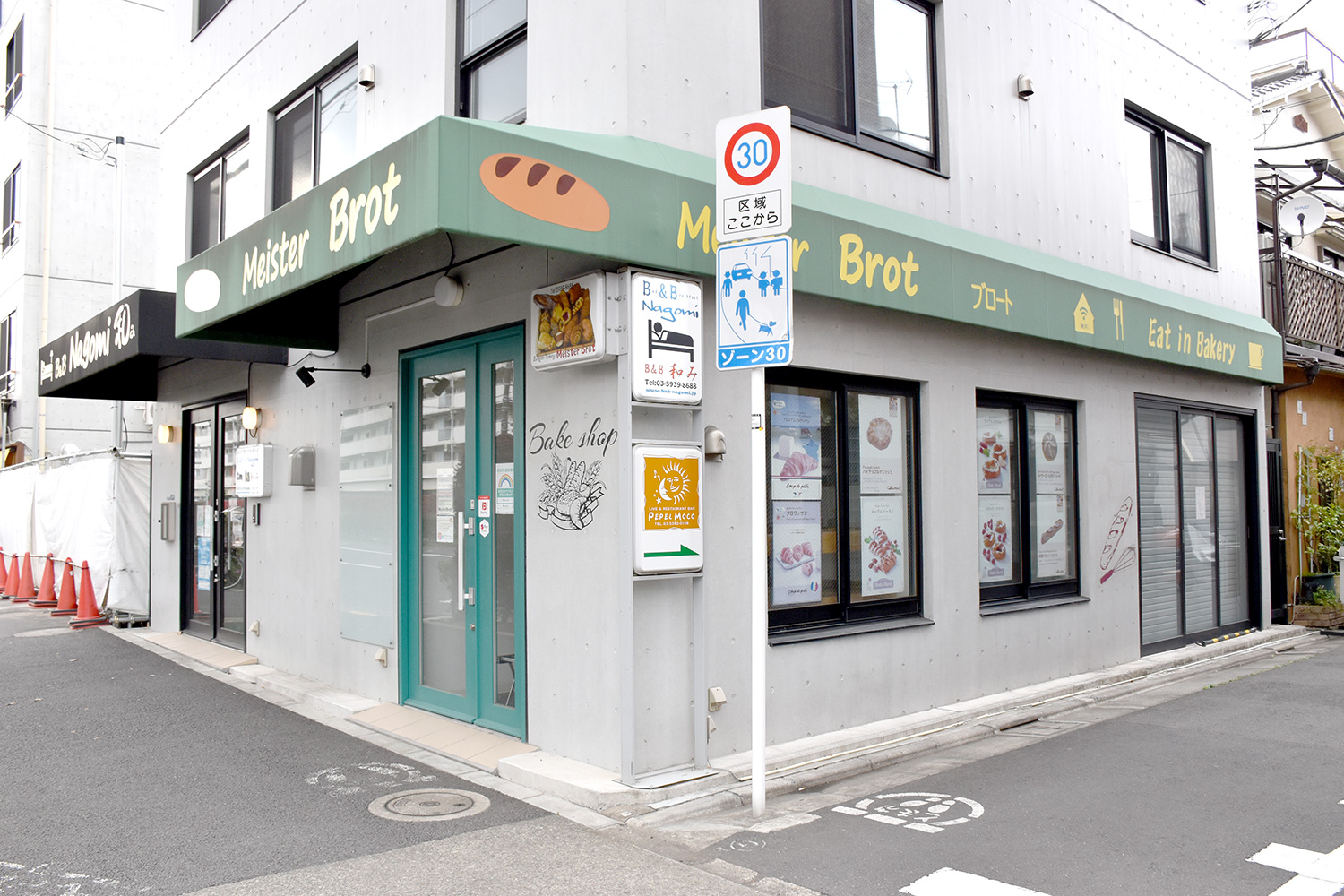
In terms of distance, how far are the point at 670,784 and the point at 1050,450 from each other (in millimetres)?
5665

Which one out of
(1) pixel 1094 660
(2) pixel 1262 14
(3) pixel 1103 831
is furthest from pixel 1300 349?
(3) pixel 1103 831

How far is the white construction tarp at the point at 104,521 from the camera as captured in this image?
42.4 ft

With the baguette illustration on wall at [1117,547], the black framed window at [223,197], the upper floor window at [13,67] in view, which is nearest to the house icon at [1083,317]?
the baguette illustration on wall at [1117,547]

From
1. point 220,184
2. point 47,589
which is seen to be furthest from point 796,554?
point 47,589

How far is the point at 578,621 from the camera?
6.06 m

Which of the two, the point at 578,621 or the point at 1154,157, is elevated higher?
the point at 1154,157

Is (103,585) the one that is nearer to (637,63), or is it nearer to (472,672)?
(472,672)

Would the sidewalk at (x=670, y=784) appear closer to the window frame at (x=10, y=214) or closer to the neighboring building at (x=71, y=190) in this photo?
the neighboring building at (x=71, y=190)

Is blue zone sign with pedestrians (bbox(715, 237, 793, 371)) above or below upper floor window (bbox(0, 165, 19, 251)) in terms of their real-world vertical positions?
below

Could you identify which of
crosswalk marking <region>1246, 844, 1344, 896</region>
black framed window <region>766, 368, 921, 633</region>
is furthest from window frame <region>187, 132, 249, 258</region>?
crosswalk marking <region>1246, 844, 1344, 896</region>

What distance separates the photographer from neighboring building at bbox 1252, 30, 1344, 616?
1355cm

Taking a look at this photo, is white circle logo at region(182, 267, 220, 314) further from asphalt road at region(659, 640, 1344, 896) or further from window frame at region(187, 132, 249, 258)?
asphalt road at region(659, 640, 1344, 896)

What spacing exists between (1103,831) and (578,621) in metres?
3.11

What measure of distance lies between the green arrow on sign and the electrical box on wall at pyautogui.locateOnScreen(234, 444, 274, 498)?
18.3 ft
